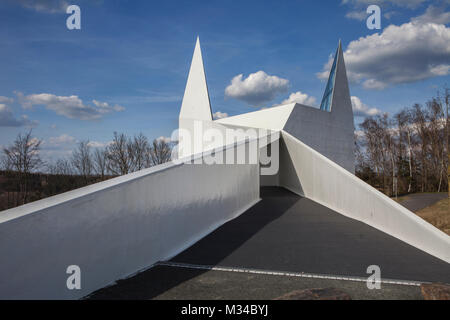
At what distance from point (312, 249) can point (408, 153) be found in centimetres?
3486

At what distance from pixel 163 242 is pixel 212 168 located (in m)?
2.20

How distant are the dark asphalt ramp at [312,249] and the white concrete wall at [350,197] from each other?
0.77ft

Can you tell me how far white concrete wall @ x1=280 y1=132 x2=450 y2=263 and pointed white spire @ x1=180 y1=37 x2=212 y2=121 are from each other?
11.5m

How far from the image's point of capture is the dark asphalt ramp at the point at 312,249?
14.3 ft

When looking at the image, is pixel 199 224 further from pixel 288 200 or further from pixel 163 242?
pixel 288 200

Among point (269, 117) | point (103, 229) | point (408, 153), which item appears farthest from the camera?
point (408, 153)

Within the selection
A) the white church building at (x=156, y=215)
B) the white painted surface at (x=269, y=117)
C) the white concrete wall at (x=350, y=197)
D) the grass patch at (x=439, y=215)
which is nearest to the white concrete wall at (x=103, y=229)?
the white church building at (x=156, y=215)

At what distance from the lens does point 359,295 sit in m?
3.34

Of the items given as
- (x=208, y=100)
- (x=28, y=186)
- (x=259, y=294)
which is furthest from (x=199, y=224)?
(x=28, y=186)

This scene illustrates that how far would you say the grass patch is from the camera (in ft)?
52.1

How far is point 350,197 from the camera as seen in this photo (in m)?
→ 7.86

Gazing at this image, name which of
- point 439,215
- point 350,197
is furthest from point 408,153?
point 350,197

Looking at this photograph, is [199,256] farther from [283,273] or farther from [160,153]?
[160,153]

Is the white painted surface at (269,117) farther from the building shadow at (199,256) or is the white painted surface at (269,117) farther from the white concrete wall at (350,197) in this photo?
the building shadow at (199,256)
